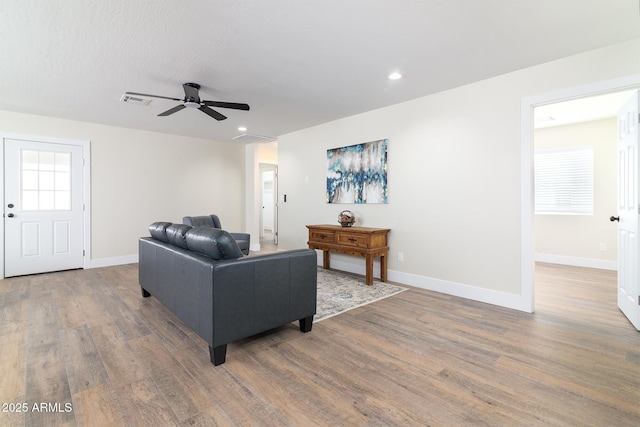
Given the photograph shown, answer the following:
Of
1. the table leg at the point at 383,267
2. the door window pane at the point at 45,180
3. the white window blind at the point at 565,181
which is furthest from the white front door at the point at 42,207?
the white window blind at the point at 565,181

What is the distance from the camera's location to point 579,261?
512cm

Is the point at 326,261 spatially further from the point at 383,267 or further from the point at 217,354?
the point at 217,354

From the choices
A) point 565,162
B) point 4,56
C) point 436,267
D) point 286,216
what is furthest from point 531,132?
point 4,56

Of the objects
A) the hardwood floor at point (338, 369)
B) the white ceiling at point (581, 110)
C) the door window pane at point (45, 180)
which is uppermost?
the white ceiling at point (581, 110)

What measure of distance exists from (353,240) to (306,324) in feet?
5.79

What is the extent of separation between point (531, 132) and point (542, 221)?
3325mm

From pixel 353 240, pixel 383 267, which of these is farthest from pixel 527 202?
pixel 353 240

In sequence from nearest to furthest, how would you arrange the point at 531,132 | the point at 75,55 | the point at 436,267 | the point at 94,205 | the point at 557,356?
the point at 557,356, the point at 75,55, the point at 531,132, the point at 436,267, the point at 94,205

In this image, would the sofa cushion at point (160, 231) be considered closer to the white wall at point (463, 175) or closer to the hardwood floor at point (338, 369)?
the hardwood floor at point (338, 369)

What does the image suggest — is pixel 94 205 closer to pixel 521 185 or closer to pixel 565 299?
pixel 521 185

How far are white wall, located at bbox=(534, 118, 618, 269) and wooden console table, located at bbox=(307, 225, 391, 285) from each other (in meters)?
3.46

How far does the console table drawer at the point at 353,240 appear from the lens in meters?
3.99

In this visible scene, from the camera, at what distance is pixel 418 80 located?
10.9ft

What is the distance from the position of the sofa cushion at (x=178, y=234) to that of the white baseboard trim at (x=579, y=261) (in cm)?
597
